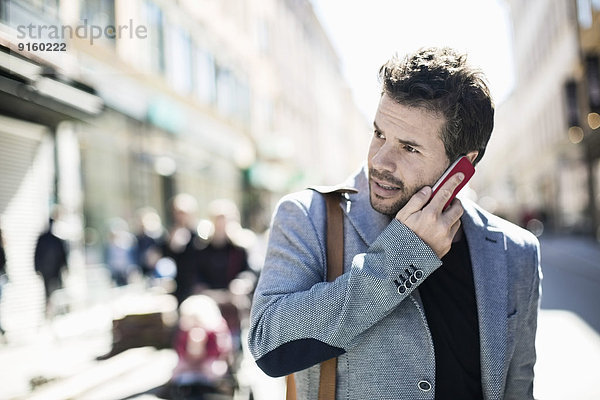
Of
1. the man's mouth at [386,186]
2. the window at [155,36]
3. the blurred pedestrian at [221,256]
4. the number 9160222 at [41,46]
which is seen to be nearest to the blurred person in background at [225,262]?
the blurred pedestrian at [221,256]

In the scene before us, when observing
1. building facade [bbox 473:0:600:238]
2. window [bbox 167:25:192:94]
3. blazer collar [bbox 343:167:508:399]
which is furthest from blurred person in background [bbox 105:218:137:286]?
building facade [bbox 473:0:600:238]

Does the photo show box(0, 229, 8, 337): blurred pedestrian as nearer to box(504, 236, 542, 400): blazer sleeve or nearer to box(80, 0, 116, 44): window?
box(80, 0, 116, 44): window

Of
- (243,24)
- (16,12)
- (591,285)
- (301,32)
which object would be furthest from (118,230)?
(301,32)

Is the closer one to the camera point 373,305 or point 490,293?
point 373,305

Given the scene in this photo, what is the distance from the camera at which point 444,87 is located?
70.5 inches

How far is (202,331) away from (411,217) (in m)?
4.41

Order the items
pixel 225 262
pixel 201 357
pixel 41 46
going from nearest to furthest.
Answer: pixel 41 46 < pixel 201 357 < pixel 225 262

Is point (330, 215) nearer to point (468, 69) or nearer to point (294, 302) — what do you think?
point (294, 302)

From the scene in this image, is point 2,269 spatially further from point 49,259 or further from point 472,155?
point 472,155

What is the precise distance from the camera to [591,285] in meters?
12.3

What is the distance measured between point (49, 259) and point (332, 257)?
27.2 ft

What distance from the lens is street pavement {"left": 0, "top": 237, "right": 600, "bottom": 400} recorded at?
227 inches

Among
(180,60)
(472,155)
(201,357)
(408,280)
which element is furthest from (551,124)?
(408,280)

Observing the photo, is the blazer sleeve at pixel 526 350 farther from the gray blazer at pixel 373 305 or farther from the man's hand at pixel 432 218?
the man's hand at pixel 432 218
